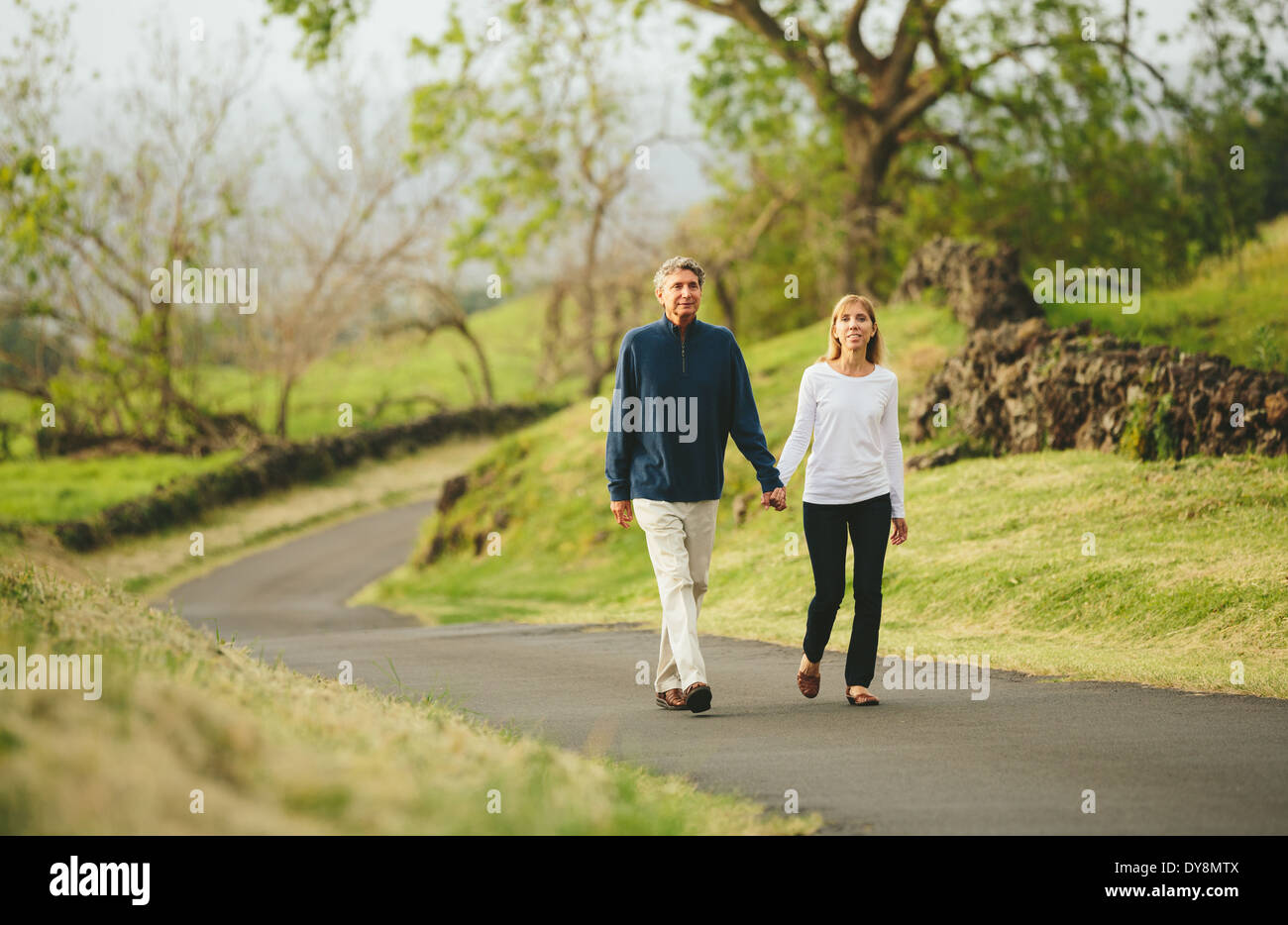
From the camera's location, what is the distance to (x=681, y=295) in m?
8.06

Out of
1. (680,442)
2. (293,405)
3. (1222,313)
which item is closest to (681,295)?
(680,442)

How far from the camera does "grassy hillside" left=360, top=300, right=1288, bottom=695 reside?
1128 cm

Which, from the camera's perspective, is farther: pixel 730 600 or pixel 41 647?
pixel 730 600

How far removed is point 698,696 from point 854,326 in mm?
2433

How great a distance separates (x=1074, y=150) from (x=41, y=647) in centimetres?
3008

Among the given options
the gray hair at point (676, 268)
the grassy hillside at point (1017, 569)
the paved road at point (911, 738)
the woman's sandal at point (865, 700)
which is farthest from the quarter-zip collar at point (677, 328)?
the grassy hillside at point (1017, 569)

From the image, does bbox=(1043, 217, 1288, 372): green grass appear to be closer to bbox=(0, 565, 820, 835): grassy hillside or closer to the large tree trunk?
the large tree trunk

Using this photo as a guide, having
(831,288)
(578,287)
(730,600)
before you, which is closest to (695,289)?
(730,600)

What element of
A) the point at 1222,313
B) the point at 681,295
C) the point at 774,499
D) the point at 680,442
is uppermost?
the point at 1222,313

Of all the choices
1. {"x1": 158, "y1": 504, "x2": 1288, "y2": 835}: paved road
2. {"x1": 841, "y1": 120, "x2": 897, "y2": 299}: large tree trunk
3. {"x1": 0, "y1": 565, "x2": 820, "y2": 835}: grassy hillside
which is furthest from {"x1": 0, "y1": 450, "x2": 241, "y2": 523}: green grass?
{"x1": 0, "y1": 565, "x2": 820, "y2": 835}: grassy hillside

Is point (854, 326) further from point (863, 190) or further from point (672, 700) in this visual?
point (863, 190)

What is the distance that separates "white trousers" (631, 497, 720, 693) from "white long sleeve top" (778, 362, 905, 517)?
0.61m

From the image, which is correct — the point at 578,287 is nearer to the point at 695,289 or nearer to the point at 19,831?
the point at 695,289

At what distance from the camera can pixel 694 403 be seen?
8109mm
